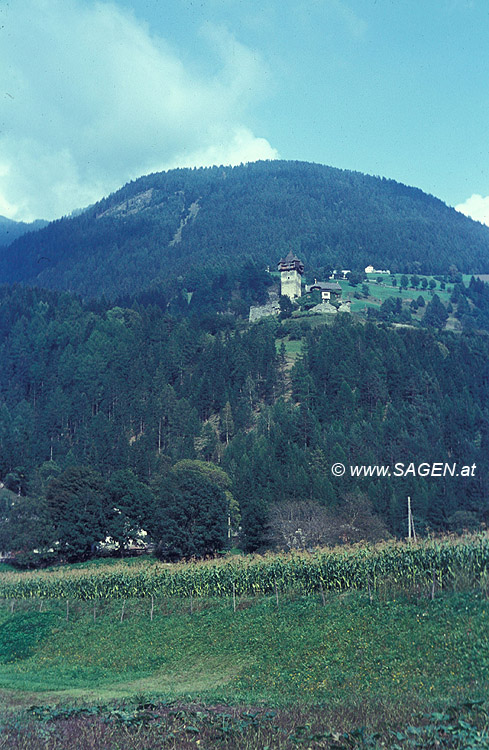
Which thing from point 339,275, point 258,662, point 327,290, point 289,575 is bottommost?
point 258,662

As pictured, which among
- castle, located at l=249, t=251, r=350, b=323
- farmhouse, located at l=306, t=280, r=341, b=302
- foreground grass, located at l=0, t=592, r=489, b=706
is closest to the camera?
foreground grass, located at l=0, t=592, r=489, b=706

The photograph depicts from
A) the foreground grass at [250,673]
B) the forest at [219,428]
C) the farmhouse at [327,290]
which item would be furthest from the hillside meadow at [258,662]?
the farmhouse at [327,290]

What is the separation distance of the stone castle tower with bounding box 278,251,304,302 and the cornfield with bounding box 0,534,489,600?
127m

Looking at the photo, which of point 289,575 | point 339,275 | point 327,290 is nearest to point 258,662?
point 289,575

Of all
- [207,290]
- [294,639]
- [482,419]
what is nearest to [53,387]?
[207,290]

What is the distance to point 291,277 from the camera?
518ft

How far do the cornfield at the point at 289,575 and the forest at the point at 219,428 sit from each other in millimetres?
9639

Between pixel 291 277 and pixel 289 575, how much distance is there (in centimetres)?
13524

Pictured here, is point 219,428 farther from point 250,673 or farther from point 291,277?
point 250,673

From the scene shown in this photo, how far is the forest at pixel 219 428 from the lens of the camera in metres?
56.2

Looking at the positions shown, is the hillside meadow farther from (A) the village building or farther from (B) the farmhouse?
(A) the village building

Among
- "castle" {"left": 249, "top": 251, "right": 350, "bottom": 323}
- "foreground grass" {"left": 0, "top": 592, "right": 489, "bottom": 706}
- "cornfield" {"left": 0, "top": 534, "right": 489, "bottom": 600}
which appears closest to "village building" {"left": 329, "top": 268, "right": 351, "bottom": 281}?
"castle" {"left": 249, "top": 251, "right": 350, "bottom": 323}

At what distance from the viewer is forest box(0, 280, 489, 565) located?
5619cm

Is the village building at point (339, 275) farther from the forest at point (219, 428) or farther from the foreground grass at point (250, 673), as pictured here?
the foreground grass at point (250, 673)
